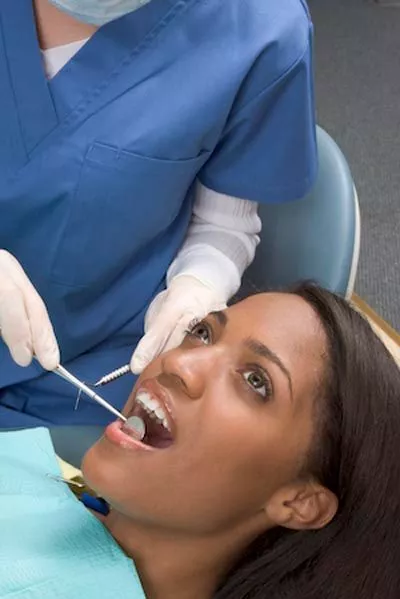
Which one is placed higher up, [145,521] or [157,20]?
[157,20]

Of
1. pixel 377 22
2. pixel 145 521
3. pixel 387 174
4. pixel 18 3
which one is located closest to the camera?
pixel 145 521

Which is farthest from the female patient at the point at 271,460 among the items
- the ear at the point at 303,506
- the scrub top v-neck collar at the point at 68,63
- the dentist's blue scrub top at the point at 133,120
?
the scrub top v-neck collar at the point at 68,63

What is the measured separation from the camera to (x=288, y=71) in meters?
1.06

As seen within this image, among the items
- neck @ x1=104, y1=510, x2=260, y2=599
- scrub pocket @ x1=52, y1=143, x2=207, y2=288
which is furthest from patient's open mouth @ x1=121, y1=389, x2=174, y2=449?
scrub pocket @ x1=52, y1=143, x2=207, y2=288

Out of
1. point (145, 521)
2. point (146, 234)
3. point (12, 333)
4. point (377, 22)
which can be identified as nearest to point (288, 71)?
point (146, 234)

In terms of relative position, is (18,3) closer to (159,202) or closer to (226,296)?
(159,202)

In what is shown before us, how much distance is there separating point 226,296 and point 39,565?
0.44 m

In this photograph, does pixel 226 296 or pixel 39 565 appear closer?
pixel 39 565

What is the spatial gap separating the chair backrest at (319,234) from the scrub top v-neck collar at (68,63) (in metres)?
0.36

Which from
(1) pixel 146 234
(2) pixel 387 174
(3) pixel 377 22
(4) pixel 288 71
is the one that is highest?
(4) pixel 288 71

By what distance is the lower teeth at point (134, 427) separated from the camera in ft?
2.99

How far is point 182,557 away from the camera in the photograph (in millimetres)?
936

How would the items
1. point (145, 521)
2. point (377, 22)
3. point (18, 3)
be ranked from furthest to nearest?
point (377, 22), point (18, 3), point (145, 521)

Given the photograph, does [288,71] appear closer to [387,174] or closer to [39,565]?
[39,565]
